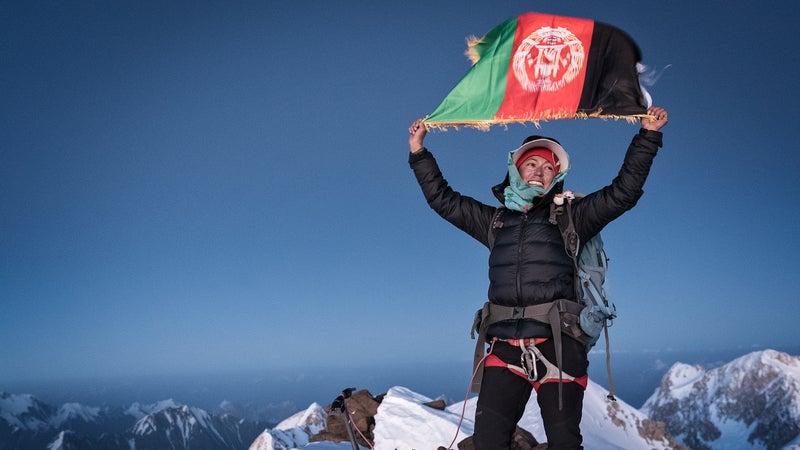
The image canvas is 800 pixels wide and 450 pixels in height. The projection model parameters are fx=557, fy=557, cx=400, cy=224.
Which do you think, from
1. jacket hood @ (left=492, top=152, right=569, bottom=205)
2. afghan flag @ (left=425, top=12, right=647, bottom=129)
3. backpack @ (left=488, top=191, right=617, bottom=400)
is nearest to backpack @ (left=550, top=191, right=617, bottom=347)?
backpack @ (left=488, top=191, right=617, bottom=400)

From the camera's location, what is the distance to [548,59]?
8.65m

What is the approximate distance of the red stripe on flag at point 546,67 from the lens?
27.5 feet

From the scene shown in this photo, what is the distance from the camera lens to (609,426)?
360ft

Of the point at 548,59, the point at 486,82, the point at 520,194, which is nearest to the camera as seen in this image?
the point at 520,194

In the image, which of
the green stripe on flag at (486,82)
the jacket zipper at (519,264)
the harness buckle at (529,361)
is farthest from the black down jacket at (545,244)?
the green stripe on flag at (486,82)

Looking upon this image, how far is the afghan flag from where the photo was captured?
816cm

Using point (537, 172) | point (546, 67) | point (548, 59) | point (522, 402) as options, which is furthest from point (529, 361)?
point (548, 59)

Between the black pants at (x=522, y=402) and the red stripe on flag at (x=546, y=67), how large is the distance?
3.80 metres

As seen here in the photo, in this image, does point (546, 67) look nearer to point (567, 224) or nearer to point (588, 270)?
point (567, 224)

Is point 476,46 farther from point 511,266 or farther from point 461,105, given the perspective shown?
point 511,266

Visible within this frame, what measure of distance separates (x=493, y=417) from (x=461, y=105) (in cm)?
471

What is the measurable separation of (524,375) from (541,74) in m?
4.71

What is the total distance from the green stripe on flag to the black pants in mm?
3790

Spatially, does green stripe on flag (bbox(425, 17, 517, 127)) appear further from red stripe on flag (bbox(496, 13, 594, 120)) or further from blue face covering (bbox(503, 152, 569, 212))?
blue face covering (bbox(503, 152, 569, 212))
